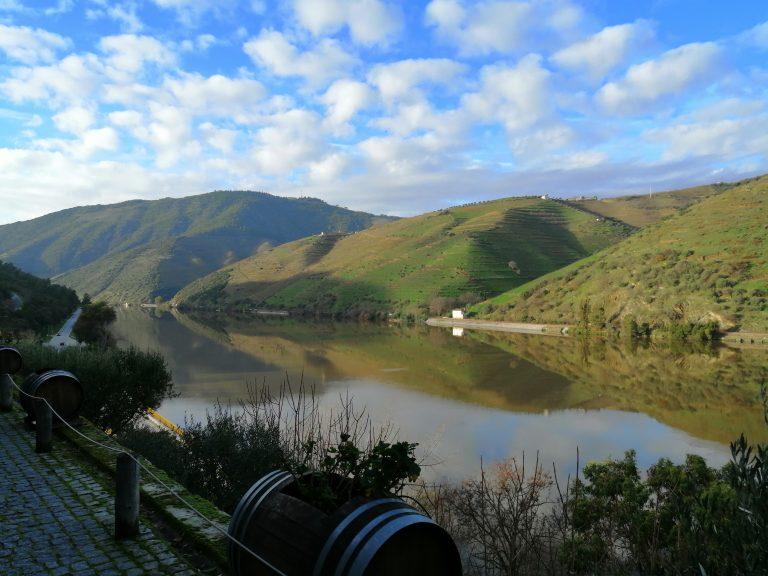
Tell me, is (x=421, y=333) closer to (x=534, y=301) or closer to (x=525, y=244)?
(x=534, y=301)

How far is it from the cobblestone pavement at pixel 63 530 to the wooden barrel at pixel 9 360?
17.5 ft

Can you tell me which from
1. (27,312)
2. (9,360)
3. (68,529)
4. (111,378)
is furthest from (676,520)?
(27,312)

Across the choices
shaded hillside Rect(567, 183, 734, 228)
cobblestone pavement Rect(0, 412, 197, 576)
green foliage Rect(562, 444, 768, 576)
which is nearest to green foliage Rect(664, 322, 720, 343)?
green foliage Rect(562, 444, 768, 576)

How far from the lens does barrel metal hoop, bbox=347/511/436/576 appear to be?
2.97 metres

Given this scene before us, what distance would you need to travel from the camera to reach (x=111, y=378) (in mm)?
13766

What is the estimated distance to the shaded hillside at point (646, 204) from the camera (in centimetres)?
15950

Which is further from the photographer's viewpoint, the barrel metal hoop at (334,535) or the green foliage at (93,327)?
the green foliage at (93,327)

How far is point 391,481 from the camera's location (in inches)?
143

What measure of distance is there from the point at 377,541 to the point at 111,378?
1287cm

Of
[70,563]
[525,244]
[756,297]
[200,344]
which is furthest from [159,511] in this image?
[525,244]

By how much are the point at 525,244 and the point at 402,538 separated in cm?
→ 12659

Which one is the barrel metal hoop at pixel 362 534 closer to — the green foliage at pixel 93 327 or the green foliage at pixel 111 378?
the green foliage at pixel 111 378

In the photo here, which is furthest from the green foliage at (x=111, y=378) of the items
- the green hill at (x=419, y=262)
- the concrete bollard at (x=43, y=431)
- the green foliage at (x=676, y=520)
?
the green hill at (x=419, y=262)

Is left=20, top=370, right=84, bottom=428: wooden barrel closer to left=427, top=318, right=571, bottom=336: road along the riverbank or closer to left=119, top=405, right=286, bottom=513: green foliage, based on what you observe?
left=119, top=405, right=286, bottom=513: green foliage
